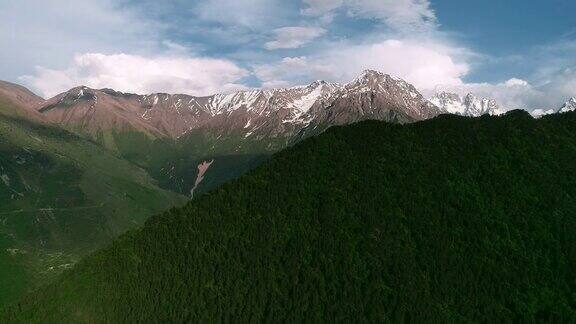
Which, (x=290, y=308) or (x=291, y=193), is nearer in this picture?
(x=290, y=308)

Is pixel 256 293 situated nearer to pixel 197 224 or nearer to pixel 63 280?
pixel 197 224

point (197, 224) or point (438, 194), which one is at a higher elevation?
point (438, 194)

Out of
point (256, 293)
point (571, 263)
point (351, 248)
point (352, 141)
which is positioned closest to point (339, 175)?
point (352, 141)

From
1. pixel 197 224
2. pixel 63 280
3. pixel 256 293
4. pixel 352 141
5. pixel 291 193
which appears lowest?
pixel 63 280

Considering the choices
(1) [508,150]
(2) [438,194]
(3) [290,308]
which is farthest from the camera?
(1) [508,150]

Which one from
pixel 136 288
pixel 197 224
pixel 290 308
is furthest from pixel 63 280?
pixel 290 308

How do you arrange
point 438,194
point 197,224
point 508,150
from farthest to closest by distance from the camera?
1. point 197,224
2. point 508,150
3. point 438,194

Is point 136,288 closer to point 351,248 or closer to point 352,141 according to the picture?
point 351,248
